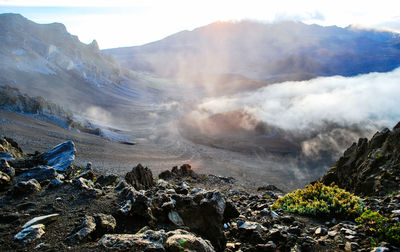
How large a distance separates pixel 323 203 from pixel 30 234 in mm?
8040

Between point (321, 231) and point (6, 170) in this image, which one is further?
point (6, 170)

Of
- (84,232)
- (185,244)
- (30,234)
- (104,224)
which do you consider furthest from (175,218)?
(30,234)

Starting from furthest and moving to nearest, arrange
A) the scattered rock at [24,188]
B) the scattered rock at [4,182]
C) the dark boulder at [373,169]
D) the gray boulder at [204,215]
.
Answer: the dark boulder at [373,169] → the scattered rock at [4,182] → the scattered rock at [24,188] → the gray boulder at [204,215]

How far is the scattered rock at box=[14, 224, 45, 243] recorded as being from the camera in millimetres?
4660

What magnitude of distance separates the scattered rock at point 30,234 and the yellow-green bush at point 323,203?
723 centimetres

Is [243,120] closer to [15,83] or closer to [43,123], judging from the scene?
[43,123]

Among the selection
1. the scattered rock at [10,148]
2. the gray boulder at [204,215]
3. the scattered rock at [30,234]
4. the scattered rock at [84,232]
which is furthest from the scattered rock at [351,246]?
the scattered rock at [10,148]

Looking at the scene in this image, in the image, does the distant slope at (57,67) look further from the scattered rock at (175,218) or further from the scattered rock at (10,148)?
the scattered rock at (175,218)

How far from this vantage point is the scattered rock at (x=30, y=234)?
15.3 ft

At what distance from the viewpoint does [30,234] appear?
4777 millimetres

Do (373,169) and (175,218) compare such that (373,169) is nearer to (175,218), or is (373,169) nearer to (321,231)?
(321,231)

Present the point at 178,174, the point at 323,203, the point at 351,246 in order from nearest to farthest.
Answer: the point at 351,246 → the point at 323,203 → the point at 178,174

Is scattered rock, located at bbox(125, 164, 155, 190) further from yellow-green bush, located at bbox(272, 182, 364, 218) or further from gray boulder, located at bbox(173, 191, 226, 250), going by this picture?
yellow-green bush, located at bbox(272, 182, 364, 218)

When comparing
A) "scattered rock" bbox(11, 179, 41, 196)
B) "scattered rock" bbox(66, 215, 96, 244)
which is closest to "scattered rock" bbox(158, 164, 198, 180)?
"scattered rock" bbox(11, 179, 41, 196)
